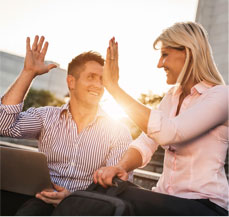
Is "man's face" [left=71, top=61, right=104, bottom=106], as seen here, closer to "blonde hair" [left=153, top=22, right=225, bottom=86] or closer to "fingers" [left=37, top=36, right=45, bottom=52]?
"fingers" [left=37, top=36, right=45, bottom=52]

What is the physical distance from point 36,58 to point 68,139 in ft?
2.53

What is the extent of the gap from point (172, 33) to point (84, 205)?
4.14 ft

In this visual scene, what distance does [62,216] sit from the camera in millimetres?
1600

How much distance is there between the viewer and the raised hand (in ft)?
8.83

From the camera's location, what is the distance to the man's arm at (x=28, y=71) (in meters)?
2.69

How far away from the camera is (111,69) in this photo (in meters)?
1.93

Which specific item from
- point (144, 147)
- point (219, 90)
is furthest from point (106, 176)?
point (219, 90)

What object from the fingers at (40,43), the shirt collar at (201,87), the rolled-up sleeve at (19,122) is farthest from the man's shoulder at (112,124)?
the shirt collar at (201,87)

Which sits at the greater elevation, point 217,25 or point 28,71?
point 217,25

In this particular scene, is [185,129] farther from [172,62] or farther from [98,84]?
[98,84]

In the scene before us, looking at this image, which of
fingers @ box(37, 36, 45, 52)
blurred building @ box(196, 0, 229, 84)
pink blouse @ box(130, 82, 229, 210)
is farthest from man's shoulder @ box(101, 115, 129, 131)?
blurred building @ box(196, 0, 229, 84)

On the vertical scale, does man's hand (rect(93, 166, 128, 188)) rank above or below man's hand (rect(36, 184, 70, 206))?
above

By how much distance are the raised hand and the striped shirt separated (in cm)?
32

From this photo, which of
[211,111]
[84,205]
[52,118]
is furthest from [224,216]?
[52,118]
